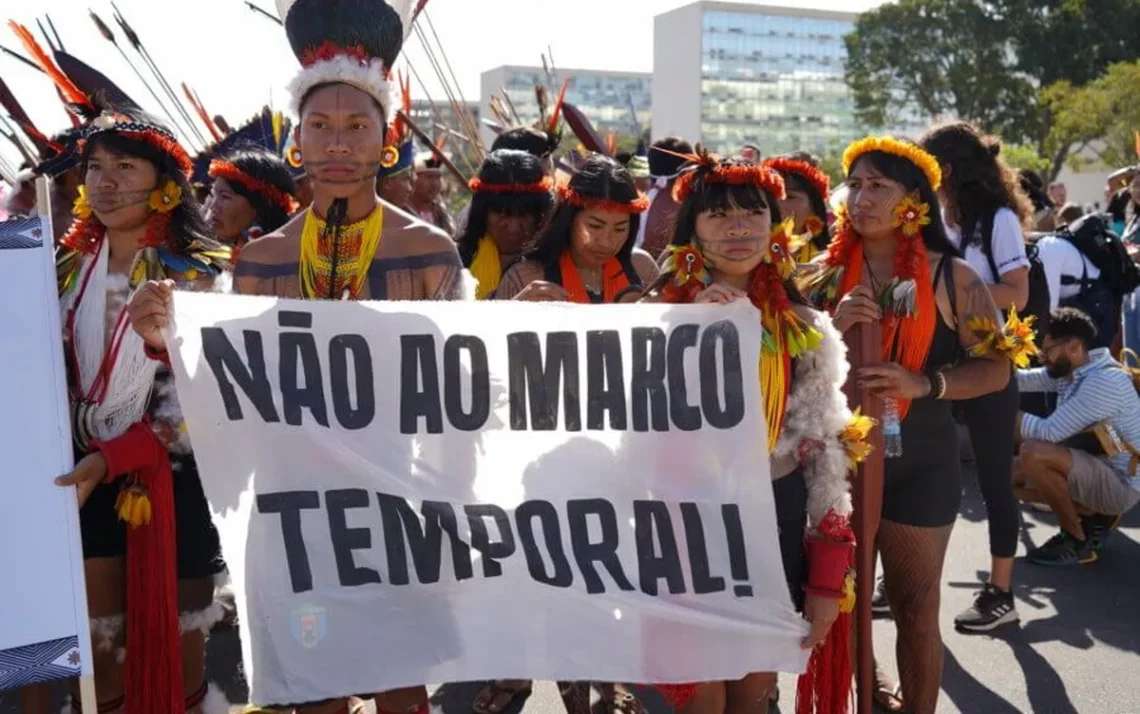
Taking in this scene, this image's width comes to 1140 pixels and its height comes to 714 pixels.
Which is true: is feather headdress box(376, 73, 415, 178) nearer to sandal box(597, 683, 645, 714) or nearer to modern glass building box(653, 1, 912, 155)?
sandal box(597, 683, 645, 714)

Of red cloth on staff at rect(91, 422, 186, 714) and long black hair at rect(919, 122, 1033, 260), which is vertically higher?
long black hair at rect(919, 122, 1033, 260)

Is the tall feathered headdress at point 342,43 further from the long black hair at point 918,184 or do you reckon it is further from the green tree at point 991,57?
the green tree at point 991,57

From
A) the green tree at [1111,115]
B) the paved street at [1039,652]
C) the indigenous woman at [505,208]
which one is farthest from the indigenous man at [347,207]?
the green tree at [1111,115]

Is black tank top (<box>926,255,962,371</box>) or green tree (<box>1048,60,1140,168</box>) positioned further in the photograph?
green tree (<box>1048,60,1140,168</box>)

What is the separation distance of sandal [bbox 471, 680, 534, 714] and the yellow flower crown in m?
2.37

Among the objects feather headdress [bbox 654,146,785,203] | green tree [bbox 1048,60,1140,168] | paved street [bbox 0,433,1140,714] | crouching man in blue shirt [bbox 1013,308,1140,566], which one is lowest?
paved street [bbox 0,433,1140,714]

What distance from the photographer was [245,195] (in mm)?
5230

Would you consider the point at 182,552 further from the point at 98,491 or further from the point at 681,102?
the point at 681,102

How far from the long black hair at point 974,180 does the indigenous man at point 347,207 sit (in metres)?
2.63

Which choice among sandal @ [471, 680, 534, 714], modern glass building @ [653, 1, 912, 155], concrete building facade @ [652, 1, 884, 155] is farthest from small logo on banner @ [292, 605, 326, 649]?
concrete building facade @ [652, 1, 884, 155]

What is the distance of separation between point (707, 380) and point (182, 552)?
1.64 meters

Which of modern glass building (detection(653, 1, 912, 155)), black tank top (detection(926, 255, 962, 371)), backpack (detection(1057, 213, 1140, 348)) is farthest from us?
modern glass building (detection(653, 1, 912, 155))

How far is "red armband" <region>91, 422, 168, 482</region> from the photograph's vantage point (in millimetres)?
3035

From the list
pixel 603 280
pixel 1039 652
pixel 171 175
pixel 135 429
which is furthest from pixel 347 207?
pixel 1039 652
